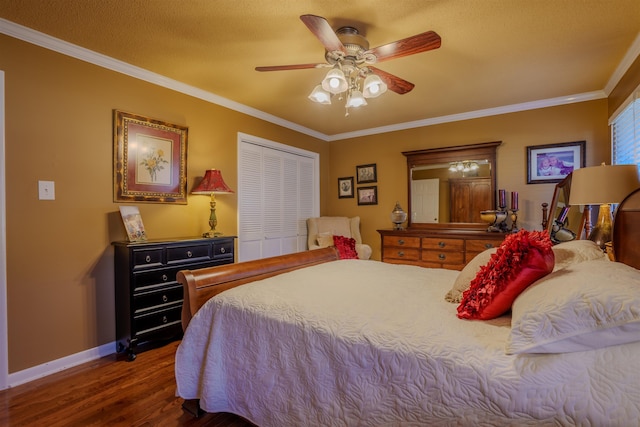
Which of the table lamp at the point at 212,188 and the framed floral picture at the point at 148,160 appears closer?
the framed floral picture at the point at 148,160

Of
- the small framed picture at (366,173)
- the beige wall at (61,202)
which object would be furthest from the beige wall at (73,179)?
the small framed picture at (366,173)

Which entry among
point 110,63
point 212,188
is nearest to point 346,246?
point 212,188

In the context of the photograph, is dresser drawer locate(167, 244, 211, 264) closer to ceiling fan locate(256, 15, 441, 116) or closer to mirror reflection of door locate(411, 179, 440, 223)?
ceiling fan locate(256, 15, 441, 116)

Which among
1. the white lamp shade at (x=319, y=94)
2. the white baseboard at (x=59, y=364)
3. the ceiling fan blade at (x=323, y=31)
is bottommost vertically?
the white baseboard at (x=59, y=364)

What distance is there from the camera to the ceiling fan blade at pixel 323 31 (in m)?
1.57

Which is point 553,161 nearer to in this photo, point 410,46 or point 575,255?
point 575,255

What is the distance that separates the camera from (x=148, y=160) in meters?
2.85

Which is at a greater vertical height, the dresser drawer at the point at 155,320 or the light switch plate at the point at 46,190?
the light switch plate at the point at 46,190

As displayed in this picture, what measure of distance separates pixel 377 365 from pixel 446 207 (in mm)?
3455

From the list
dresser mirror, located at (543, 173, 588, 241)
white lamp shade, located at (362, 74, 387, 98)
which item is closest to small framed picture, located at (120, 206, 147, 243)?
white lamp shade, located at (362, 74, 387, 98)

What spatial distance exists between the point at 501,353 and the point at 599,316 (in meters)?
0.28

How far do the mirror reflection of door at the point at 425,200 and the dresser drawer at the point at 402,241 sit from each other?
0.50 m

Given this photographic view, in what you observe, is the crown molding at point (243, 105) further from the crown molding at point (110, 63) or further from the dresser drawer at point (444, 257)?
the dresser drawer at point (444, 257)

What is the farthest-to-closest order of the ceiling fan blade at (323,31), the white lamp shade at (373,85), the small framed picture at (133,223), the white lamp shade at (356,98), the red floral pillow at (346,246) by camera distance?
the red floral pillow at (346,246) → the small framed picture at (133,223) → the white lamp shade at (356,98) → the white lamp shade at (373,85) → the ceiling fan blade at (323,31)
